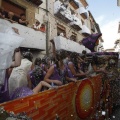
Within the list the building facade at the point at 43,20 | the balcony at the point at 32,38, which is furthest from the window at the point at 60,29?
the balcony at the point at 32,38

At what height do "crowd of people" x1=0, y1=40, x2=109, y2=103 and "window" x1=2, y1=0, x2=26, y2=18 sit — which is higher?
"window" x1=2, y1=0, x2=26, y2=18

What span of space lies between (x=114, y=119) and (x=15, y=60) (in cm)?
405

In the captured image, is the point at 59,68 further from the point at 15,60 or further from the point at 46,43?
the point at 46,43

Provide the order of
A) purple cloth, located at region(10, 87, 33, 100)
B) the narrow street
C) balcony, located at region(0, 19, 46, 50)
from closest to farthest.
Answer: purple cloth, located at region(10, 87, 33, 100)
the narrow street
balcony, located at region(0, 19, 46, 50)

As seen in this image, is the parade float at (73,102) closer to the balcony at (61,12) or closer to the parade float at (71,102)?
the parade float at (71,102)

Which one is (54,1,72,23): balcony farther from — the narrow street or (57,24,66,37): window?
the narrow street

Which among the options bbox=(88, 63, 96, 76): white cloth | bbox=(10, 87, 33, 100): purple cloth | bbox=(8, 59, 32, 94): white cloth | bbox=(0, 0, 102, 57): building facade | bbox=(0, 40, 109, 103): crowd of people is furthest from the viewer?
bbox=(0, 0, 102, 57): building facade

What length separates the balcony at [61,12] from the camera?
14970mm

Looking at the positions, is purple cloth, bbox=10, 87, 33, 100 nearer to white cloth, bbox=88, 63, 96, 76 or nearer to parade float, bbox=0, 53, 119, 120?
parade float, bbox=0, 53, 119, 120

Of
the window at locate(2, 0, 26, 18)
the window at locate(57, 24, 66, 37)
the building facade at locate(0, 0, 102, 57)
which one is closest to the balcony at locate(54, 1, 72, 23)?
A: the building facade at locate(0, 0, 102, 57)

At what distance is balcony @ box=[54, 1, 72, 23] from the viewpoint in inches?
589

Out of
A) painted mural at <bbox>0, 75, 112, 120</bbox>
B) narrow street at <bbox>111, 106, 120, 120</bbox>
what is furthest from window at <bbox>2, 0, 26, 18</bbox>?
narrow street at <bbox>111, 106, 120, 120</bbox>

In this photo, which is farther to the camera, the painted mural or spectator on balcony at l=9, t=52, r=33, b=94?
spectator on balcony at l=9, t=52, r=33, b=94

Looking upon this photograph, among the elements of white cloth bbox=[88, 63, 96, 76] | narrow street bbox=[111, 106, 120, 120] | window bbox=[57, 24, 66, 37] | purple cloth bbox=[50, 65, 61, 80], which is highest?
window bbox=[57, 24, 66, 37]
